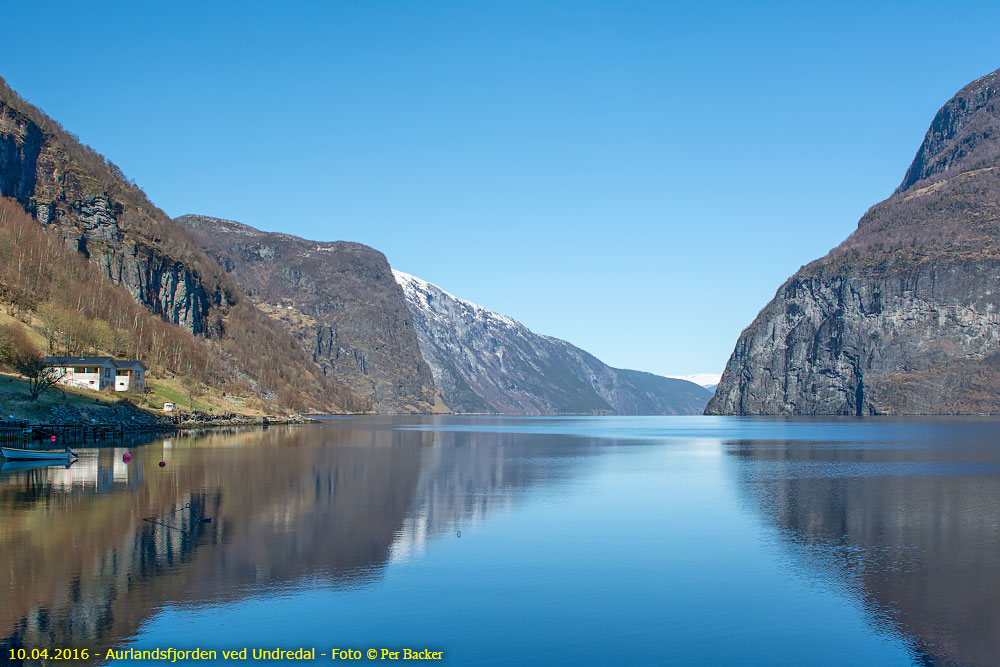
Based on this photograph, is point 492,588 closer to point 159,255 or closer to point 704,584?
point 704,584

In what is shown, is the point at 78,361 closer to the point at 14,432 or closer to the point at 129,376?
the point at 129,376

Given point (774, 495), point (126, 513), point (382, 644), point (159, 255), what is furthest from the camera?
point (159, 255)

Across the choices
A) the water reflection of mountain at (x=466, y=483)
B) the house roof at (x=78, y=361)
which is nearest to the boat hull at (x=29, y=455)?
Result: the water reflection of mountain at (x=466, y=483)

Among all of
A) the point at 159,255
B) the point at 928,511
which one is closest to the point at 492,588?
the point at 928,511

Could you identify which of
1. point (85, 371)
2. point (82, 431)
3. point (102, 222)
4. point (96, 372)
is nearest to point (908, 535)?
point (82, 431)

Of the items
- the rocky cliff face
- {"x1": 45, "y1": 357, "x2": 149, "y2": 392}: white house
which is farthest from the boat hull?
the rocky cliff face

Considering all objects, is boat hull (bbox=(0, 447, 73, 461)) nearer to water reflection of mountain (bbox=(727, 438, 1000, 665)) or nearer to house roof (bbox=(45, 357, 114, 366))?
house roof (bbox=(45, 357, 114, 366))
